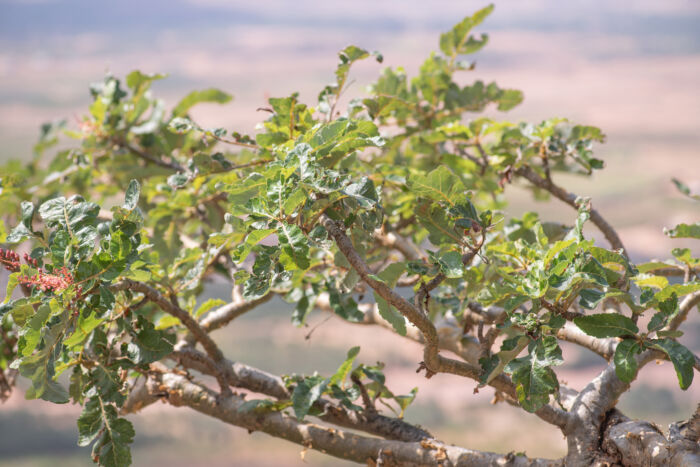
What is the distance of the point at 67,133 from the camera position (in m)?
1.48

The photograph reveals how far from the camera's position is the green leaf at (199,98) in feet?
4.66

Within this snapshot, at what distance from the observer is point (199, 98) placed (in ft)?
4.67

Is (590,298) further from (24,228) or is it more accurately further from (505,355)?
(24,228)

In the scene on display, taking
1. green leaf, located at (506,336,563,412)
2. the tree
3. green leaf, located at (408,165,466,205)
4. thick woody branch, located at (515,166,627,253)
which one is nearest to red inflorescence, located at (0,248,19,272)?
the tree

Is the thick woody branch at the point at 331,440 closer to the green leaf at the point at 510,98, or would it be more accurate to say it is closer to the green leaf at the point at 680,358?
the green leaf at the point at 680,358

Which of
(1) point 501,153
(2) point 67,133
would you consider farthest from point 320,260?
(2) point 67,133

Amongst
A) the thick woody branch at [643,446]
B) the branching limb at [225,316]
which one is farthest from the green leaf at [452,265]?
the branching limb at [225,316]

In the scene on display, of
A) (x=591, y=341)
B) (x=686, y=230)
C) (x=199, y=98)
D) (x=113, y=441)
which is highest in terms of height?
(x=199, y=98)

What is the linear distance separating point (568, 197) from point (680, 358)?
51 cm

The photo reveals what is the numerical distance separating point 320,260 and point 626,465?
0.55 metres

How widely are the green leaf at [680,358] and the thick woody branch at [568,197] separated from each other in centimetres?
44

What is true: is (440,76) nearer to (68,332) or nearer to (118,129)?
(118,129)

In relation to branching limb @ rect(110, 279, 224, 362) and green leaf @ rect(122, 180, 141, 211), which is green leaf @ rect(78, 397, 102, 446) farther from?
green leaf @ rect(122, 180, 141, 211)

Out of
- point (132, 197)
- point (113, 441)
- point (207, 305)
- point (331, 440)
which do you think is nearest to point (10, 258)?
point (132, 197)
